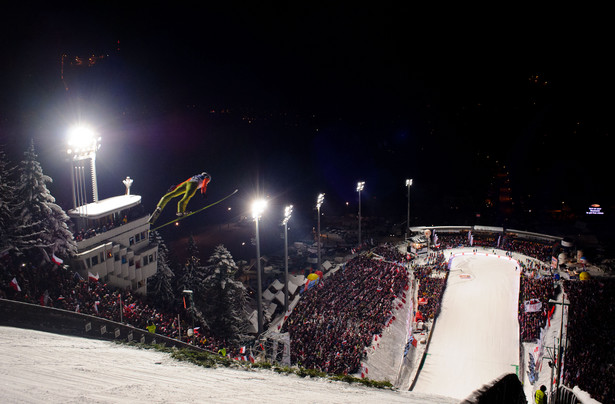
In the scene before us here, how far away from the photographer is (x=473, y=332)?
20938 millimetres

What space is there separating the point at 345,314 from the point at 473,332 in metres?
6.56

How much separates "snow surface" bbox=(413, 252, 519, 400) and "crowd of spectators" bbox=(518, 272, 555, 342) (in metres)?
0.45

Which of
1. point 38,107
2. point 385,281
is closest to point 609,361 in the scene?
point 385,281

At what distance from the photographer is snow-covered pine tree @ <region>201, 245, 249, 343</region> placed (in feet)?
70.9

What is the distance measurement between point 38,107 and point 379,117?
50.1 metres

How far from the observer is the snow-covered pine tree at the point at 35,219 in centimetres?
1666

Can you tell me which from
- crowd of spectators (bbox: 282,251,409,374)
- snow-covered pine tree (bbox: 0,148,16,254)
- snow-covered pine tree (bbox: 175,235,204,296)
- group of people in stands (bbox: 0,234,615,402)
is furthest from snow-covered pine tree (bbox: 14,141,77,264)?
crowd of spectators (bbox: 282,251,409,374)

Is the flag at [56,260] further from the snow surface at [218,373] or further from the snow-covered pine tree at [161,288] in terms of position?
the snow-covered pine tree at [161,288]

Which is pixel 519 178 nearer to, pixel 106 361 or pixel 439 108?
pixel 439 108

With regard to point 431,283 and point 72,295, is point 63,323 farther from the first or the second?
point 431,283

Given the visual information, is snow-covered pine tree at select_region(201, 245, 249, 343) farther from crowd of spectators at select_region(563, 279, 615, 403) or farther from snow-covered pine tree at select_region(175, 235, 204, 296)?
crowd of spectators at select_region(563, 279, 615, 403)

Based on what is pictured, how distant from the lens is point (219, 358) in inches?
436

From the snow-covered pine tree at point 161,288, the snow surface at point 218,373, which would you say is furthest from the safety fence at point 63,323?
the snow-covered pine tree at point 161,288

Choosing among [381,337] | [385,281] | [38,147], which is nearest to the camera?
[381,337]
